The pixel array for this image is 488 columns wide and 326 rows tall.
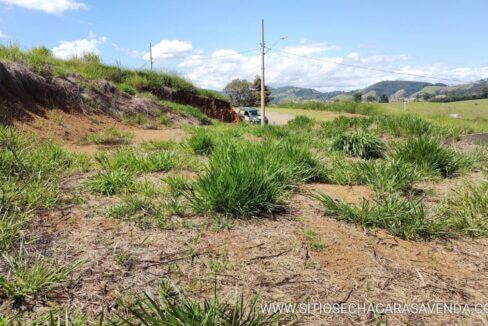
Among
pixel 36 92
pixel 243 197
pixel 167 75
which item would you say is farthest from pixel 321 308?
pixel 167 75

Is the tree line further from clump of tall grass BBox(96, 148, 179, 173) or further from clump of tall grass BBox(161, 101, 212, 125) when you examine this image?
clump of tall grass BBox(96, 148, 179, 173)

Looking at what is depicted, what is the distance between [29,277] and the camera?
2.33m

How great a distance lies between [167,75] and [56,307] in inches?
810

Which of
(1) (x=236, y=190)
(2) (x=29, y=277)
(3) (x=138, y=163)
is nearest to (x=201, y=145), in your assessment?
(3) (x=138, y=163)

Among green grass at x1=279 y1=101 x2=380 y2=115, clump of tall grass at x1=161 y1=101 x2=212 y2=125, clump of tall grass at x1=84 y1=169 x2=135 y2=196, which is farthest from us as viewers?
green grass at x1=279 y1=101 x2=380 y2=115

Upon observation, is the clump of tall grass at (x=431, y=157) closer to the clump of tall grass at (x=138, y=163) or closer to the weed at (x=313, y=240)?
A: the weed at (x=313, y=240)

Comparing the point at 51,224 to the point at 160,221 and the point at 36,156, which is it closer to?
the point at 160,221

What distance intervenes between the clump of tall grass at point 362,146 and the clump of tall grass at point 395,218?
11.3ft

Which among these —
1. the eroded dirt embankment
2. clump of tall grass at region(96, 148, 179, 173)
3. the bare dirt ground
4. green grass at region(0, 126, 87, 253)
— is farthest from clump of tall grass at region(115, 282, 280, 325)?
the eroded dirt embankment

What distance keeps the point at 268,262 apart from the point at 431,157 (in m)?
4.06

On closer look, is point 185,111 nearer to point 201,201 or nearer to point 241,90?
point 201,201

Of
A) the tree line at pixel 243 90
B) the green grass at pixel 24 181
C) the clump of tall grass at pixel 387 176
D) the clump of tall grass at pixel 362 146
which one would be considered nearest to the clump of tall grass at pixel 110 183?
the green grass at pixel 24 181

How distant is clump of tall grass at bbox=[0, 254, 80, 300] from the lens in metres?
2.23

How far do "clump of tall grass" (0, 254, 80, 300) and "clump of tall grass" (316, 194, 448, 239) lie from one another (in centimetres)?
259
